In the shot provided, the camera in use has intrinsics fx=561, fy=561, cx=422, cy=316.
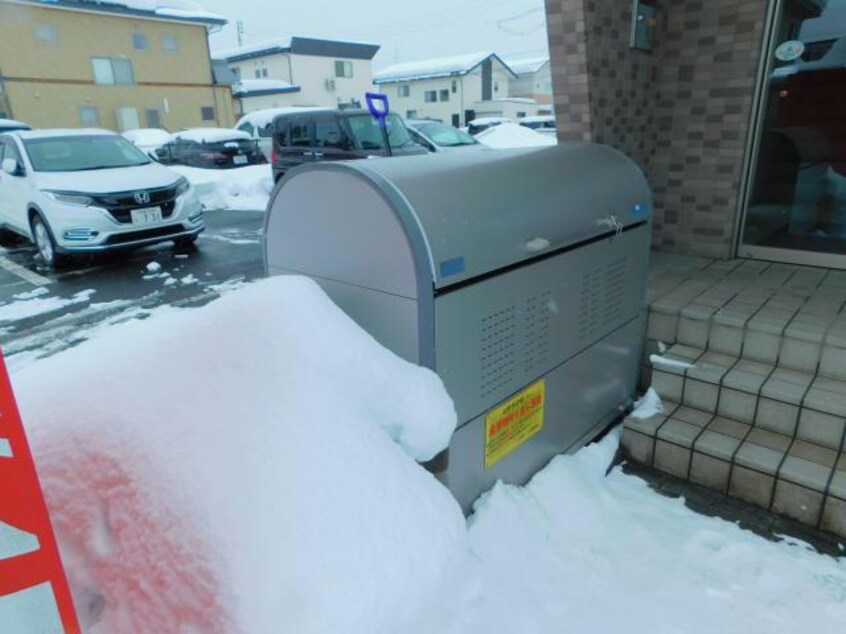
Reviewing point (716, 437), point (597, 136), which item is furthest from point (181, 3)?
point (716, 437)

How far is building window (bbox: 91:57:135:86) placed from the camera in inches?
879

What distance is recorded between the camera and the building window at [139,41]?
74.8 ft

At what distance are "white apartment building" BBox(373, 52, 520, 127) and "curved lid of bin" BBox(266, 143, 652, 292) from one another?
3421 centimetres

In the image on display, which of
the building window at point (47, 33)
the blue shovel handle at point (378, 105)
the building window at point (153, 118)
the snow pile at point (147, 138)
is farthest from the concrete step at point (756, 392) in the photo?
the building window at point (153, 118)

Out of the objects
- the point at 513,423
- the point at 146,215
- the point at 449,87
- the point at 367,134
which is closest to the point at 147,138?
the point at 367,134

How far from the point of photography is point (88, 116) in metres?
22.4

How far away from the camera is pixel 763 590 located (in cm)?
189

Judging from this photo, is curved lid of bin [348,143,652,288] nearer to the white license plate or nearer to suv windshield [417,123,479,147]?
the white license plate

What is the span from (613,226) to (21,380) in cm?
224

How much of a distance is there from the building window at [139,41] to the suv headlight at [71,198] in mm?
20633

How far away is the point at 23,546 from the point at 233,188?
1238 centimetres

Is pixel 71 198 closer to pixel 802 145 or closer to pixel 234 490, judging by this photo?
pixel 234 490

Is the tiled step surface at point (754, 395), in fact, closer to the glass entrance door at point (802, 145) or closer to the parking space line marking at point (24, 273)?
the glass entrance door at point (802, 145)

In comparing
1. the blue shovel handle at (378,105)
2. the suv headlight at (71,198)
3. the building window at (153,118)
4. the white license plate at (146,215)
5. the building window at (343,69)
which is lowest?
the white license plate at (146,215)
